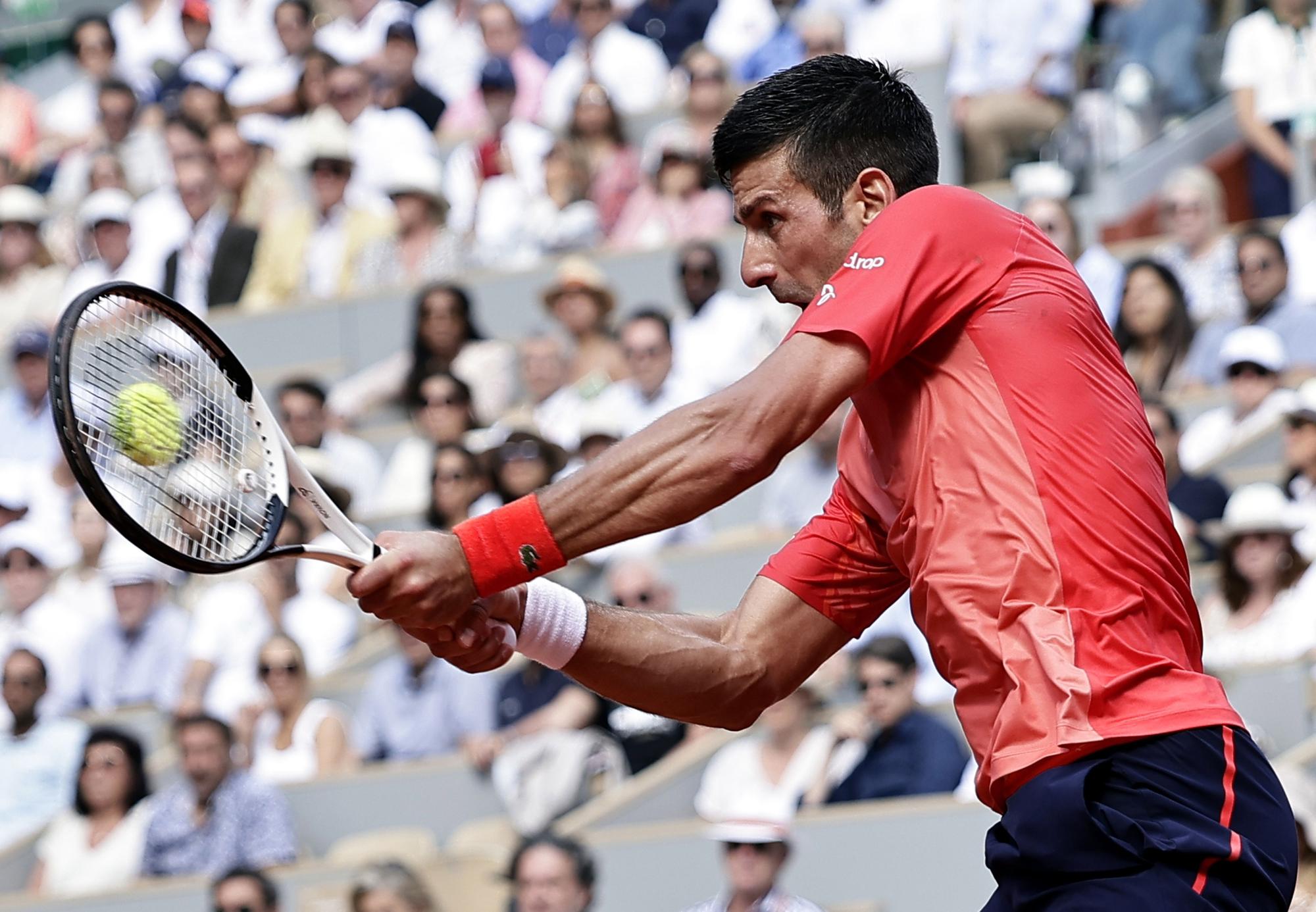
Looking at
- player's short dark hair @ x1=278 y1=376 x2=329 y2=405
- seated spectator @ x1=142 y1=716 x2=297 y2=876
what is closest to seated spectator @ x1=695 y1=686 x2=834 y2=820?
seated spectator @ x1=142 y1=716 x2=297 y2=876

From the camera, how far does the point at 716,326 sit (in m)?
9.63

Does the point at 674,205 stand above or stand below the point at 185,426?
above

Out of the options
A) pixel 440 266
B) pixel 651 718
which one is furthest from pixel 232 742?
pixel 440 266


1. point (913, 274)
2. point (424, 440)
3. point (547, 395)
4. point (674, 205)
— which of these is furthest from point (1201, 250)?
point (913, 274)

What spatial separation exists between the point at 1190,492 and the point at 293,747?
11.8 feet

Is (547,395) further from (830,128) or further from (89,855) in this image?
(830,128)

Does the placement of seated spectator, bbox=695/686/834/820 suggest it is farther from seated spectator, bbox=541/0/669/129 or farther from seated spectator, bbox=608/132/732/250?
seated spectator, bbox=541/0/669/129

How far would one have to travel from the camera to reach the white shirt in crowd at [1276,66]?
973 cm

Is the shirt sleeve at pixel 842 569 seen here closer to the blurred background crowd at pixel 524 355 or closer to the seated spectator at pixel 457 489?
the blurred background crowd at pixel 524 355

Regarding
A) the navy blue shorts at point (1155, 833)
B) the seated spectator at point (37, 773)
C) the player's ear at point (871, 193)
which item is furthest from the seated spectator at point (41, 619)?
the navy blue shorts at point (1155, 833)

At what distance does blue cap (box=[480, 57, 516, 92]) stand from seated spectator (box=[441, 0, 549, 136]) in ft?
0.59

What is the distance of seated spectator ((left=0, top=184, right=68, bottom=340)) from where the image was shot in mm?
12289

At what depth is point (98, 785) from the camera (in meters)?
8.43

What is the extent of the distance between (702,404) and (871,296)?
0.99 ft
